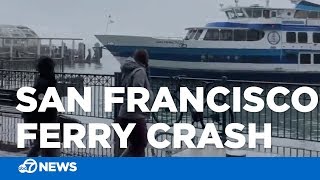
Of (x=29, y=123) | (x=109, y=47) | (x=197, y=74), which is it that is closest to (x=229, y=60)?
(x=197, y=74)

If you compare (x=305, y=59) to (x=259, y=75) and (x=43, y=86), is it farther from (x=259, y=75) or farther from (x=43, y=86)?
(x=43, y=86)

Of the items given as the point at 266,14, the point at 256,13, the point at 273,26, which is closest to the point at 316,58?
the point at 273,26

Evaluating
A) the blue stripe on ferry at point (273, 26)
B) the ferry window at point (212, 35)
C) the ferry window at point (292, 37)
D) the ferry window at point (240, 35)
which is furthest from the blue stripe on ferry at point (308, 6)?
the ferry window at point (212, 35)

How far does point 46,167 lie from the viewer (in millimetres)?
3957

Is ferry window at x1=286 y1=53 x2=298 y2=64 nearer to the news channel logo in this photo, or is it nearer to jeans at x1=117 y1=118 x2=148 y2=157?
jeans at x1=117 y1=118 x2=148 y2=157

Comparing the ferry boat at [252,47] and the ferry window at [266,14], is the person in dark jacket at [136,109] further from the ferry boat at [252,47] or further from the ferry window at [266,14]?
the ferry window at [266,14]

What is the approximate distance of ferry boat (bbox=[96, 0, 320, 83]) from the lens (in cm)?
3025

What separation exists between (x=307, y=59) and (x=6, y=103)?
26388 mm

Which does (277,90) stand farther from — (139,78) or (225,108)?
(139,78)

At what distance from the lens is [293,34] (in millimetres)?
30281

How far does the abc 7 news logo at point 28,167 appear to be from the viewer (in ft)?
12.9

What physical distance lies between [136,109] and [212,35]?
1023 inches

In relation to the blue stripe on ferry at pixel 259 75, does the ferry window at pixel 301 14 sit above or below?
above

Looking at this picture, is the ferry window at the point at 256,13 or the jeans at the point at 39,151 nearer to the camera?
the jeans at the point at 39,151
